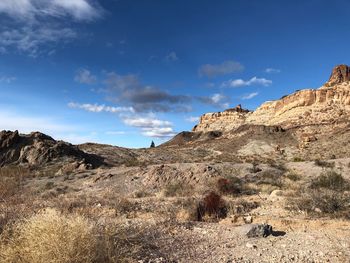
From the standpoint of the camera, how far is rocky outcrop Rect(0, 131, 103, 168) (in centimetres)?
3872

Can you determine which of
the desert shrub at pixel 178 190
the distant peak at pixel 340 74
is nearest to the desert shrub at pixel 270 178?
the desert shrub at pixel 178 190

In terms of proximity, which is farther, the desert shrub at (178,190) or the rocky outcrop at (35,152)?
the rocky outcrop at (35,152)

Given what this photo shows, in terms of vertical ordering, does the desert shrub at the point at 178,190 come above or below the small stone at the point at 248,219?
above

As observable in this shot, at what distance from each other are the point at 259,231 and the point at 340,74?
77.2m

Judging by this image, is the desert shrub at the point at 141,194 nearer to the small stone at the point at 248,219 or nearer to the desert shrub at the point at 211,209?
the desert shrub at the point at 211,209

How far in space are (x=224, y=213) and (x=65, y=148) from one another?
32247 millimetres

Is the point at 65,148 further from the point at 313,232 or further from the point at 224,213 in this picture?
the point at 313,232

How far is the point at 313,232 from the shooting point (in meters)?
8.48

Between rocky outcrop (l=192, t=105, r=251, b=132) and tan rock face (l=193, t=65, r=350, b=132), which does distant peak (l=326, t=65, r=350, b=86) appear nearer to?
tan rock face (l=193, t=65, r=350, b=132)

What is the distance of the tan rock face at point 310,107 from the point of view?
2372 inches

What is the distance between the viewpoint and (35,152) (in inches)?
1556

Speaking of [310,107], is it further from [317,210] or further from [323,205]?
[317,210]

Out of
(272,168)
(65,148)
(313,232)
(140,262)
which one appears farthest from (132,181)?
(65,148)

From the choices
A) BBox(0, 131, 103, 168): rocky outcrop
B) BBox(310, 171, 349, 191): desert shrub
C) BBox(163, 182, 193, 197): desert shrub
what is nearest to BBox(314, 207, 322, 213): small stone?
BBox(310, 171, 349, 191): desert shrub
